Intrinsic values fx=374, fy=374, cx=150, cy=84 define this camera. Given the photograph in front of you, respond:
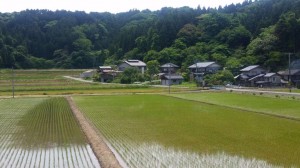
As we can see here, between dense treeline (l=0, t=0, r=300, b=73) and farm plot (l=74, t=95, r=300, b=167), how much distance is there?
135 ft

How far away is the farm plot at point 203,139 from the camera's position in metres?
9.73

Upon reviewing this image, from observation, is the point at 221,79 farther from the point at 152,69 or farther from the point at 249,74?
the point at 152,69

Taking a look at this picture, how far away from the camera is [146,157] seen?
10281 mm

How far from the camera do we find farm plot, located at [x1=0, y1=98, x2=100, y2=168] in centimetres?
1015

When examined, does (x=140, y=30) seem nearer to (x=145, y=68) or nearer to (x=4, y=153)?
(x=145, y=68)

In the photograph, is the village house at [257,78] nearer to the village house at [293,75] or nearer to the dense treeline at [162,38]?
the village house at [293,75]

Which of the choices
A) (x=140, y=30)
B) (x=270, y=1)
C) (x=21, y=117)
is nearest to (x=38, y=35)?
(x=140, y=30)

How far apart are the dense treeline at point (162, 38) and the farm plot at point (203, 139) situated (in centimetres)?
4118

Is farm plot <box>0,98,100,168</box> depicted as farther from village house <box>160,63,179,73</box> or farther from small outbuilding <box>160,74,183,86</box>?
village house <box>160,63,179,73</box>

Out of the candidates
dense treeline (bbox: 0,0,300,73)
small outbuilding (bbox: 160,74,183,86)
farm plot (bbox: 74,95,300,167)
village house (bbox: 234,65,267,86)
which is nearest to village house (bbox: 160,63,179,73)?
dense treeline (bbox: 0,0,300,73)

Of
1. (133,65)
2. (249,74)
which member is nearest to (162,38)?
(133,65)

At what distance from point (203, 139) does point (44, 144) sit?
5382 mm

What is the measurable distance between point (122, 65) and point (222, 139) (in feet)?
197

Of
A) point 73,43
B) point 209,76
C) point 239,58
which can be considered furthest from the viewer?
point 73,43
